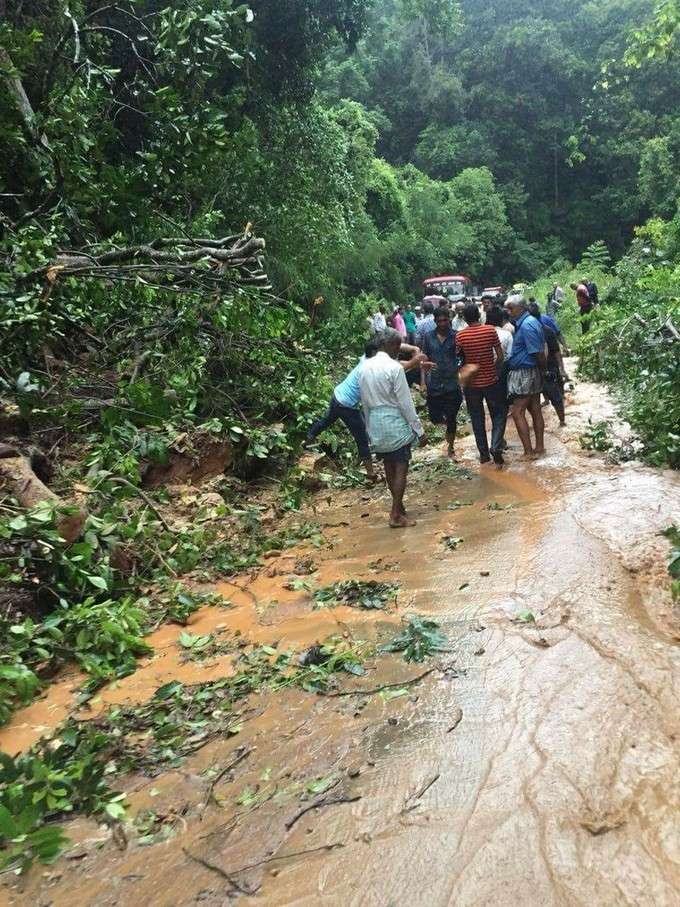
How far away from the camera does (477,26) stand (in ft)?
167

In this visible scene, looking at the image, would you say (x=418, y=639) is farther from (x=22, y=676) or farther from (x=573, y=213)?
(x=573, y=213)

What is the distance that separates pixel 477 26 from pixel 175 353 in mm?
54356

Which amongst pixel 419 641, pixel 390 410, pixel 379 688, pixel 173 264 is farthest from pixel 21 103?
pixel 379 688

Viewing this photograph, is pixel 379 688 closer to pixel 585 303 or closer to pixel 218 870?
pixel 218 870

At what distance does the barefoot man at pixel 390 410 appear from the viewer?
5.56 metres

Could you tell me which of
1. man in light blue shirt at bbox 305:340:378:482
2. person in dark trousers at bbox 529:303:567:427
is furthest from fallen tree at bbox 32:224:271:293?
person in dark trousers at bbox 529:303:567:427

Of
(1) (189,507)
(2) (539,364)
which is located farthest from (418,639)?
(2) (539,364)

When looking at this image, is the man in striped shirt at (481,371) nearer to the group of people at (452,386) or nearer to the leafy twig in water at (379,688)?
the group of people at (452,386)

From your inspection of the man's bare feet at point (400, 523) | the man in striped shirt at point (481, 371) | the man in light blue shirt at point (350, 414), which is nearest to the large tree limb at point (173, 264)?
the man in light blue shirt at point (350, 414)

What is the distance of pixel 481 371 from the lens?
23.9 feet

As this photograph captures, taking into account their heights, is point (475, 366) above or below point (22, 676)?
above

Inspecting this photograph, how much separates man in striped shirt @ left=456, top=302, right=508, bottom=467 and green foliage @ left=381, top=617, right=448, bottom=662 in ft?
12.9

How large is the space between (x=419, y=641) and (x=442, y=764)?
1025mm

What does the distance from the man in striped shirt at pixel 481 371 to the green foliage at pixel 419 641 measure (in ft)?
12.9
